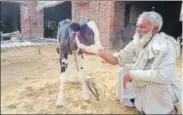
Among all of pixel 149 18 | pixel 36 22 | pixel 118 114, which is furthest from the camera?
pixel 36 22

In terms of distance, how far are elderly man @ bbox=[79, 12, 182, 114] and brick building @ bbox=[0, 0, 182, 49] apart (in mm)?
1095

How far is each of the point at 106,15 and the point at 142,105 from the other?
8.73ft

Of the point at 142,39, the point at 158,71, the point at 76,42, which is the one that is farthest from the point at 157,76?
the point at 76,42

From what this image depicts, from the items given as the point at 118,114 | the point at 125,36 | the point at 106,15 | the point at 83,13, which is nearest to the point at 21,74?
the point at 118,114

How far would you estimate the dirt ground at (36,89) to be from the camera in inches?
53.7

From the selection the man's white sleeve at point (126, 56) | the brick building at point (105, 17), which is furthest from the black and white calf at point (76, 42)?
the brick building at point (105, 17)

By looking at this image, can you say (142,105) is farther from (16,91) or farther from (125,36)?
(125,36)

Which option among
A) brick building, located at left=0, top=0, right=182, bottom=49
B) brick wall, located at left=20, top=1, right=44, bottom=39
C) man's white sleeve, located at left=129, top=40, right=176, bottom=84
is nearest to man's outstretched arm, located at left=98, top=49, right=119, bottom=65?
man's white sleeve, located at left=129, top=40, right=176, bottom=84

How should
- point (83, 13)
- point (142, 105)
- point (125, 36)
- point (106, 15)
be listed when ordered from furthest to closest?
point (125, 36), point (106, 15), point (83, 13), point (142, 105)

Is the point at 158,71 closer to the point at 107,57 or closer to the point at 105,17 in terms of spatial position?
the point at 107,57

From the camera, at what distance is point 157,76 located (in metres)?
1.64

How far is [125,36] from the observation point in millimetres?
4762

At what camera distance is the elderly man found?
164 cm

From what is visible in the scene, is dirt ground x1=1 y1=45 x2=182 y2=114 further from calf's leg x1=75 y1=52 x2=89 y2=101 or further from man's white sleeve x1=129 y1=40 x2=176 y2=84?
man's white sleeve x1=129 y1=40 x2=176 y2=84
